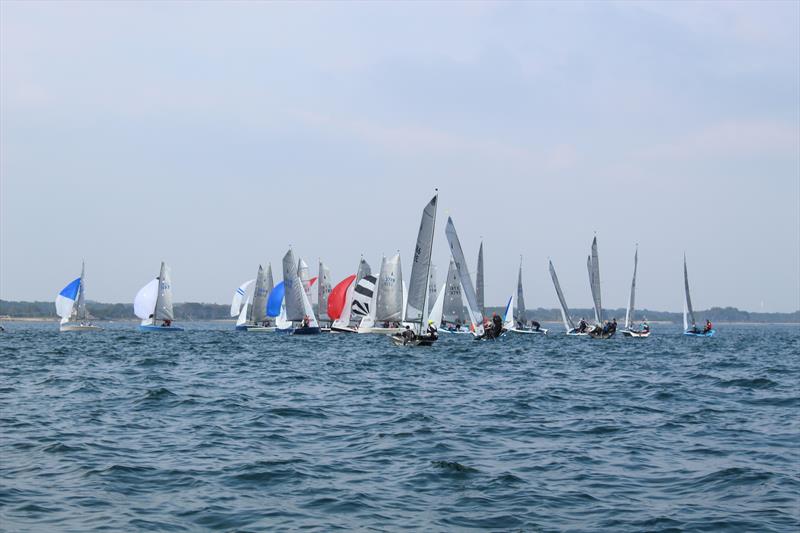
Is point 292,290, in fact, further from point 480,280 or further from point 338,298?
point 480,280

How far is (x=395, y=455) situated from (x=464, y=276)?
43.1 meters

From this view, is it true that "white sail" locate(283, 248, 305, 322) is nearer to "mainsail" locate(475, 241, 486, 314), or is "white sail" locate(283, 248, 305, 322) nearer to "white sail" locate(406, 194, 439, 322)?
"mainsail" locate(475, 241, 486, 314)

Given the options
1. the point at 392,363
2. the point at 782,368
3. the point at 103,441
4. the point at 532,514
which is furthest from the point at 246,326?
the point at 532,514

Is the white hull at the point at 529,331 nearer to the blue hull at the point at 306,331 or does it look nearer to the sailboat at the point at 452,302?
the sailboat at the point at 452,302

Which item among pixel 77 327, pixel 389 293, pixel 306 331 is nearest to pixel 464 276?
pixel 389 293

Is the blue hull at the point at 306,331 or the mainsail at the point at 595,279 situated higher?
the mainsail at the point at 595,279

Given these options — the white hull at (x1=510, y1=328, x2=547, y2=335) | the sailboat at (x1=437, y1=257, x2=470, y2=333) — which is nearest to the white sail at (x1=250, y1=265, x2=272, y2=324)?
the sailboat at (x1=437, y1=257, x2=470, y2=333)

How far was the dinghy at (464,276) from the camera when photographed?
56.9m

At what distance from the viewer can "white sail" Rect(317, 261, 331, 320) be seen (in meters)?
94.1

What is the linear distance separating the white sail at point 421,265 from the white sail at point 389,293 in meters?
27.3

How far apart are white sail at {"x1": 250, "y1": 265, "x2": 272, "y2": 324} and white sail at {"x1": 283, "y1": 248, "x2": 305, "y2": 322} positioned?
11.6 metres

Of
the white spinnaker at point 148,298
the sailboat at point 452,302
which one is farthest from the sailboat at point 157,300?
the sailboat at point 452,302

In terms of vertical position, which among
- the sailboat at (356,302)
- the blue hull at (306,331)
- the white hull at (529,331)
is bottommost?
the white hull at (529,331)

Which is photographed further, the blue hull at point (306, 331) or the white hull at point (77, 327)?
the white hull at point (77, 327)
